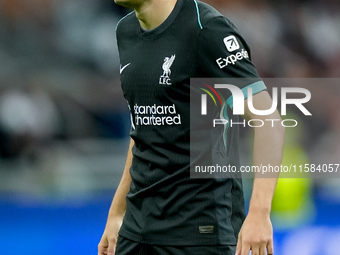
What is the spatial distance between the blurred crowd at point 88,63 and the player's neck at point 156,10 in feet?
19.4

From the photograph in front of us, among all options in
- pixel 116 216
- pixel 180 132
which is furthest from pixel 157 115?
pixel 116 216

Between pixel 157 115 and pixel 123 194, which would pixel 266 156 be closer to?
pixel 157 115

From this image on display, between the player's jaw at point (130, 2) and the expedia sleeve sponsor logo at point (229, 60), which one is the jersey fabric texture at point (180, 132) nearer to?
the expedia sleeve sponsor logo at point (229, 60)

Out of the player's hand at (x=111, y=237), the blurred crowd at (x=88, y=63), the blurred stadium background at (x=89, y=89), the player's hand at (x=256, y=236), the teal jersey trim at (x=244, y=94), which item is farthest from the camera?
the blurred crowd at (x=88, y=63)

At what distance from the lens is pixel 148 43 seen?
97.6 inches

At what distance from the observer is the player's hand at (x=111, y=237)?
105 inches

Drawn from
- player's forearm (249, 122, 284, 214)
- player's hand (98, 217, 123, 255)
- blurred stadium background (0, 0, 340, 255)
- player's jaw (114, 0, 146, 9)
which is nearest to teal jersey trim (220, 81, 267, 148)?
player's forearm (249, 122, 284, 214)

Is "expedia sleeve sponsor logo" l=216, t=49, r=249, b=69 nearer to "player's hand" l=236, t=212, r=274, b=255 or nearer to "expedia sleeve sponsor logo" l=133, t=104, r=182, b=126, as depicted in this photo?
"expedia sleeve sponsor logo" l=133, t=104, r=182, b=126

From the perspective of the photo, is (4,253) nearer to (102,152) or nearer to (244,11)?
(102,152)

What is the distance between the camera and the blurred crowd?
829 cm

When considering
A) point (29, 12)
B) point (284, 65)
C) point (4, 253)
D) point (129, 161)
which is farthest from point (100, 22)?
point (129, 161)

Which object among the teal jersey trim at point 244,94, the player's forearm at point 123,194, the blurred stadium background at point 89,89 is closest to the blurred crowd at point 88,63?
the blurred stadium background at point 89,89

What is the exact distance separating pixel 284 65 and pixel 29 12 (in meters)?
3.18

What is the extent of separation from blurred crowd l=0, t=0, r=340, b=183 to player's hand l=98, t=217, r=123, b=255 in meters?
5.60
